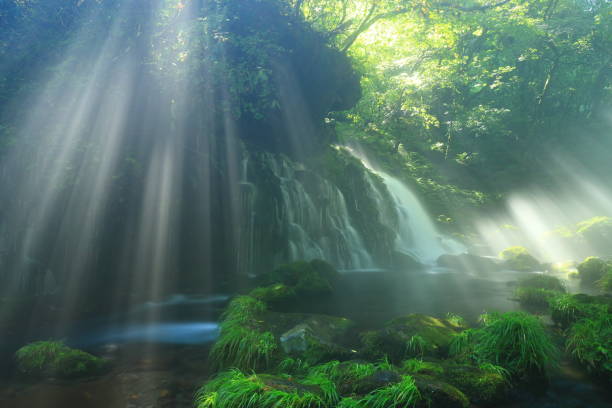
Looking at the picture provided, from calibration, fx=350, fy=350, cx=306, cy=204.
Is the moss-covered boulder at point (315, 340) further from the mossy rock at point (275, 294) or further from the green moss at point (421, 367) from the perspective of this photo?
the mossy rock at point (275, 294)

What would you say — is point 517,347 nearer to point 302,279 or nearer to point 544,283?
point 302,279

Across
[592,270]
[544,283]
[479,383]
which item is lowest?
[479,383]

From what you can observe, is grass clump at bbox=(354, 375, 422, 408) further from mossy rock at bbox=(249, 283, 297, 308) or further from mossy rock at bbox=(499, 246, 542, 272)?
mossy rock at bbox=(499, 246, 542, 272)

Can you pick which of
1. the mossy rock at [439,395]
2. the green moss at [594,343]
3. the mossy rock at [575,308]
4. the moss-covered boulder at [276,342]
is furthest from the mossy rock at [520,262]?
the mossy rock at [439,395]

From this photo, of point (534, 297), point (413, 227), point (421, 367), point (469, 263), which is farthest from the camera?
point (413, 227)

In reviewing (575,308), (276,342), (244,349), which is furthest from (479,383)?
(575,308)

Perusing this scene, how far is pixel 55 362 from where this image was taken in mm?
5879

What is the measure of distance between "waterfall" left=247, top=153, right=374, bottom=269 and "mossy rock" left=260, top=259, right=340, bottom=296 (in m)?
4.24

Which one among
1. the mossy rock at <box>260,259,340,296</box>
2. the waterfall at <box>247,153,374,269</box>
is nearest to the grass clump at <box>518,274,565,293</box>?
the mossy rock at <box>260,259,340,296</box>

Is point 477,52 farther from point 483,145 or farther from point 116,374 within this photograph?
point 116,374

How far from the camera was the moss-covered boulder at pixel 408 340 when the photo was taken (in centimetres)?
629

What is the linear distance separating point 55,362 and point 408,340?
613 centimetres

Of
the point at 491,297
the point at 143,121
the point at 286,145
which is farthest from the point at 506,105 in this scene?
the point at 143,121

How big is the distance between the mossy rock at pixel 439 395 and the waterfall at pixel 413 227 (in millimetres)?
18368
